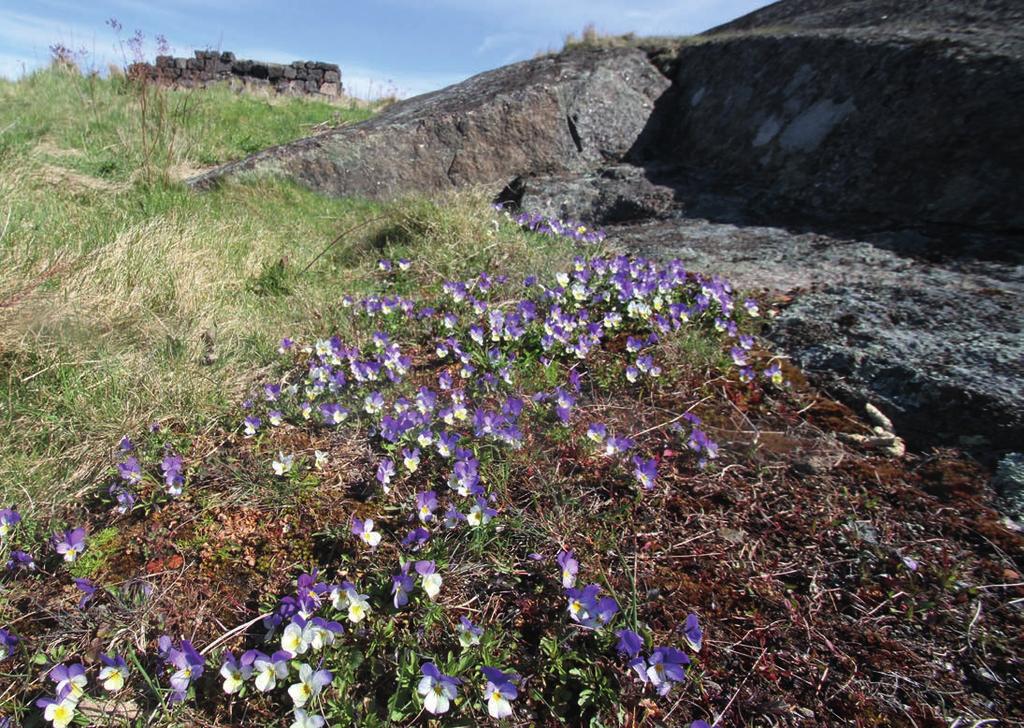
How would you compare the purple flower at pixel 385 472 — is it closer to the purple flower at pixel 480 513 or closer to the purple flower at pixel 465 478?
the purple flower at pixel 465 478

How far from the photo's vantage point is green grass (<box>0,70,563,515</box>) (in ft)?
8.28

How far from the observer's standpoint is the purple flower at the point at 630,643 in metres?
1.59

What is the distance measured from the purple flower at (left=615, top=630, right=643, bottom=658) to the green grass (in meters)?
1.91

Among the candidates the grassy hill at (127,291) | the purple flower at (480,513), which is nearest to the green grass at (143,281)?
the grassy hill at (127,291)

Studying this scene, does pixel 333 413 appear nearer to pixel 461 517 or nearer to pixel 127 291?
pixel 461 517

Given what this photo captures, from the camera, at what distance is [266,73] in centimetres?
1872

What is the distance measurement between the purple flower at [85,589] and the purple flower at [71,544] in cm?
12

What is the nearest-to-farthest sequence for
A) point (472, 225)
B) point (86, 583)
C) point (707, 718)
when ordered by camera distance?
point (707, 718) < point (86, 583) < point (472, 225)

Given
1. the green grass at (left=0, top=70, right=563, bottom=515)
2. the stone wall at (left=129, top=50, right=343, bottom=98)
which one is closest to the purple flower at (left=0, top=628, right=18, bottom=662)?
the green grass at (left=0, top=70, right=563, bottom=515)

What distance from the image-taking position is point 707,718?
157 centimetres

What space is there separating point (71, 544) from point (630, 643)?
1.73 metres

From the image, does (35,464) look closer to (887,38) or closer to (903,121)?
(903,121)

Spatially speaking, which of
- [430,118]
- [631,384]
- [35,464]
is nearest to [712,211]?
[631,384]

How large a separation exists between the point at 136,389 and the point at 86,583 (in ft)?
3.40
